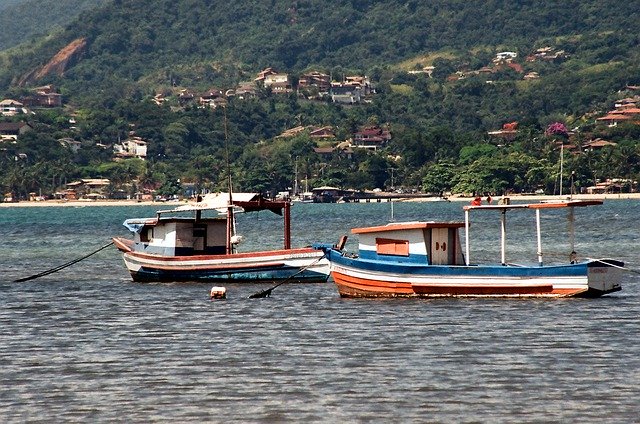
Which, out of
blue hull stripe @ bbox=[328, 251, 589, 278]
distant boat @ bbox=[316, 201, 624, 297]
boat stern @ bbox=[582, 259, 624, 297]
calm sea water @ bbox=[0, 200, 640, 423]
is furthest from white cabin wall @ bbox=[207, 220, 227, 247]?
boat stern @ bbox=[582, 259, 624, 297]

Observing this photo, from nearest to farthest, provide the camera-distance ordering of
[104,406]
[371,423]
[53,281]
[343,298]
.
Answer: [371,423] → [104,406] → [343,298] → [53,281]

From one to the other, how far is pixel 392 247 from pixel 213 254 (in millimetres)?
14011

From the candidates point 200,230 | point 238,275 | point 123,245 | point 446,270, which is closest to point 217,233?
point 200,230

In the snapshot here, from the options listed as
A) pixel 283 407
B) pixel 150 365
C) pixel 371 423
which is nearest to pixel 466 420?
pixel 371 423

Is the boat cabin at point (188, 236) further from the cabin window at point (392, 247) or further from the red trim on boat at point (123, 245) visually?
the cabin window at point (392, 247)

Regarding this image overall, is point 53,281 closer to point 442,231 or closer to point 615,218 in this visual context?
point 442,231

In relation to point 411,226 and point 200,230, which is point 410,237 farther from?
point 200,230

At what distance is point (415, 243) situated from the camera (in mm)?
52906

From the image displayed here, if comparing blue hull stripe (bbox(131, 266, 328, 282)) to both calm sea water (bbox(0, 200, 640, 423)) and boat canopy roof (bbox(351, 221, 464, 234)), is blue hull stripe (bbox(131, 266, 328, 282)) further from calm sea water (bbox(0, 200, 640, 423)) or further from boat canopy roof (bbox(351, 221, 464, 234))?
boat canopy roof (bbox(351, 221, 464, 234))

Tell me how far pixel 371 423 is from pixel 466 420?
75.0 inches

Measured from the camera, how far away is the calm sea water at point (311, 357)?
33188mm

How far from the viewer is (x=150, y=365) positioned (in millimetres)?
39312

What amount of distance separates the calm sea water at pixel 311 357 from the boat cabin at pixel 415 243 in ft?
5.51

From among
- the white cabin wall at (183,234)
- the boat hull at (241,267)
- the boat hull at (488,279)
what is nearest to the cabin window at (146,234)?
the boat hull at (241,267)
